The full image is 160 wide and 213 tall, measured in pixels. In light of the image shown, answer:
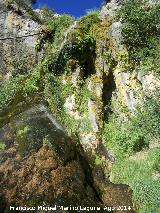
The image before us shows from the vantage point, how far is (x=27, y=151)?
31.2 ft

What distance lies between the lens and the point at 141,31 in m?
15.9

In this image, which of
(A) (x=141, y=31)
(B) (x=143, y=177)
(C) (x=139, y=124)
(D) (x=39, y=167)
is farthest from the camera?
(A) (x=141, y=31)

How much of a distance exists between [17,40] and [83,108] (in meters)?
6.32

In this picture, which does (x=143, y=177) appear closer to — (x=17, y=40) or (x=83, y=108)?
(x=83, y=108)

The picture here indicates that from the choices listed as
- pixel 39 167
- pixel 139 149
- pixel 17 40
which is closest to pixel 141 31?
pixel 139 149

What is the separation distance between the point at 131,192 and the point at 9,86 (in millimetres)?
7200

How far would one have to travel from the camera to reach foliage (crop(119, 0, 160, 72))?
15516mm

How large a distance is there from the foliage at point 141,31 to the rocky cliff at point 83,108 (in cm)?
4

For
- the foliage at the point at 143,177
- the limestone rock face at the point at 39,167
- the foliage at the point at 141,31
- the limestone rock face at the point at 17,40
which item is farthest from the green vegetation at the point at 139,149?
the limestone rock face at the point at 17,40

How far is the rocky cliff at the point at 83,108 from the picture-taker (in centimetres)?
933

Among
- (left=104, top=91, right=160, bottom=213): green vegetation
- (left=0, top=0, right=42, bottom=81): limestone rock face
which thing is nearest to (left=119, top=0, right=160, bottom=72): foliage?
(left=104, top=91, right=160, bottom=213): green vegetation

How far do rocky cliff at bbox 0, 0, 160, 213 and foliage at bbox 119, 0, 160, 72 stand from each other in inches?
1.6

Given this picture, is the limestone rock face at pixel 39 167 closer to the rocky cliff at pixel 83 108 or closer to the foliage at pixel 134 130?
the rocky cliff at pixel 83 108

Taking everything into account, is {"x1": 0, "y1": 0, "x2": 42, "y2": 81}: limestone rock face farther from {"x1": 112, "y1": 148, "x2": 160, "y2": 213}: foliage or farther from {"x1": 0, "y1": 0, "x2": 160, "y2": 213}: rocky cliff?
{"x1": 112, "y1": 148, "x2": 160, "y2": 213}: foliage
